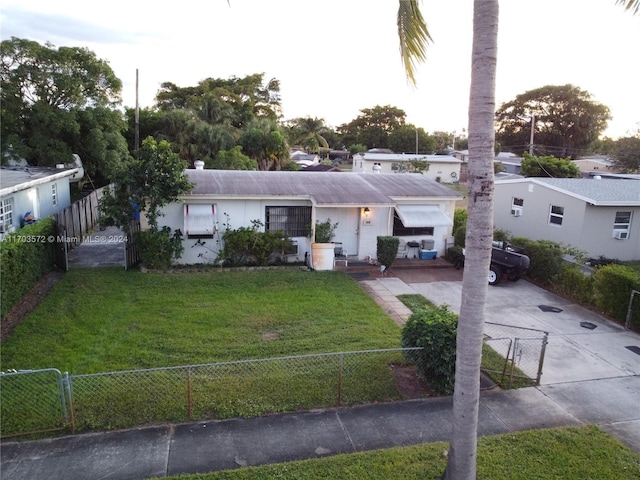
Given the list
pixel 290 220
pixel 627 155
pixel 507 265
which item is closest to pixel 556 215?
pixel 507 265

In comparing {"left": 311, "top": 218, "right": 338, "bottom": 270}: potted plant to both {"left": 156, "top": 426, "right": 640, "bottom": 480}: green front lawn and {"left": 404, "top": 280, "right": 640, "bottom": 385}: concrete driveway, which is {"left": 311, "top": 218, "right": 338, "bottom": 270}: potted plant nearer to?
{"left": 404, "top": 280, "right": 640, "bottom": 385}: concrete driveway

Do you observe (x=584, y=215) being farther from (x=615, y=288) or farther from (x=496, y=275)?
(x=615, y=288)

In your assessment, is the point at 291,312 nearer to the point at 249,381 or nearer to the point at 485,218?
the point at 249,381

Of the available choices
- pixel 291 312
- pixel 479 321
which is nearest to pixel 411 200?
pixel 291 312

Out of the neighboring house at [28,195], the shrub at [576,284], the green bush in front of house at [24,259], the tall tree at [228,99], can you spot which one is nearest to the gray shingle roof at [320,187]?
the green bush in front of house at [24,259]

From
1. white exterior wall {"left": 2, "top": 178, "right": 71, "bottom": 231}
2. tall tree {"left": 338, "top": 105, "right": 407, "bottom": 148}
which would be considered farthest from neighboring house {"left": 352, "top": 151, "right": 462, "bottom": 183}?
white exterior wall {"left": 2, "top": 178, "right": 71, "bottom": 231}

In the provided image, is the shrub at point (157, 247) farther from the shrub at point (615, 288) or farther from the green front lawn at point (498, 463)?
the shrub at point (615, 288)
